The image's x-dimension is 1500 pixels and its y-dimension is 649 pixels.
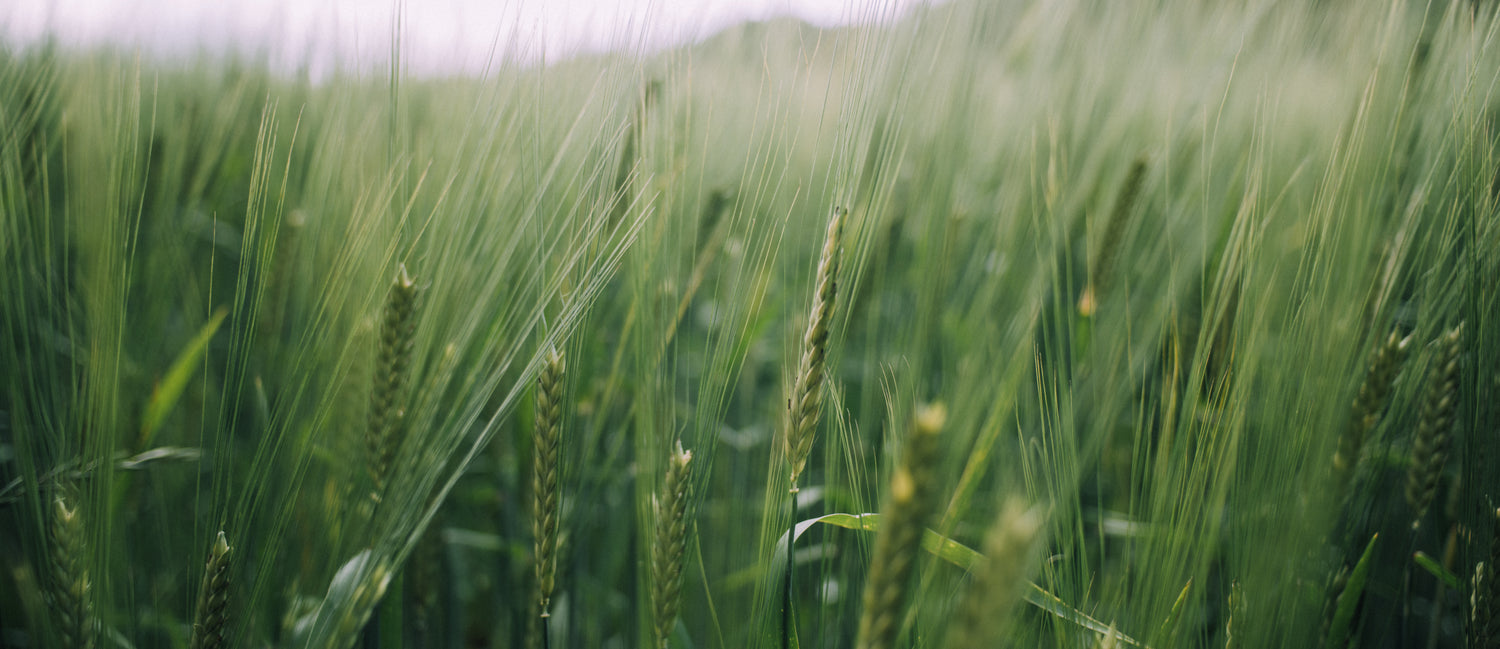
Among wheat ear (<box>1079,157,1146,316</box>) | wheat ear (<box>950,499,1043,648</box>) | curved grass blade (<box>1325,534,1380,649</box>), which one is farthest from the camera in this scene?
wheat ear (<box>1079,157,1146,316</box>)

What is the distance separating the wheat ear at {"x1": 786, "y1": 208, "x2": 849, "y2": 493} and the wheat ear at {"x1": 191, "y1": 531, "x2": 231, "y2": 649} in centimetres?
52

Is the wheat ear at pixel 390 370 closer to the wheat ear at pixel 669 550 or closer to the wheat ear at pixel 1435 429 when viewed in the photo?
the wheat ear at pixel 669 550

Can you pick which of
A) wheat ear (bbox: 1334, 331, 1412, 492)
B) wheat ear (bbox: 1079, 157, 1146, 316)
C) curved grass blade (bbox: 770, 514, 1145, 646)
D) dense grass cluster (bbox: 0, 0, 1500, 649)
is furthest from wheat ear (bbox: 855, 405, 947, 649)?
wheat ear (bbox: 1079, 157, 1146, 316)

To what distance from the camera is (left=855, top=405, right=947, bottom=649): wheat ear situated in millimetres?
325

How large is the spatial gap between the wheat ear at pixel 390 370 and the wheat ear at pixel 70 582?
0.85 feet

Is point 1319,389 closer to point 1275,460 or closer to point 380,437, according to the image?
point 1275,460

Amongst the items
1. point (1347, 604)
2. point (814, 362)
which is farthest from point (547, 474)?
point (1347, 604)

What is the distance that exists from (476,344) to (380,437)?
252 mm

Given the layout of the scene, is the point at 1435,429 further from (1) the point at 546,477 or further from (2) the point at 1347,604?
(1) the point at 546,477

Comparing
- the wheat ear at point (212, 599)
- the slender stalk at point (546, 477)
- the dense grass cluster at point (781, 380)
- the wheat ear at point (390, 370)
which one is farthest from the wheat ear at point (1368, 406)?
the wheat ear at point (212, 599)

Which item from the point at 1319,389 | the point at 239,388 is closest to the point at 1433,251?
the point at 1319,389

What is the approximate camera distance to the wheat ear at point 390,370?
0.67 m

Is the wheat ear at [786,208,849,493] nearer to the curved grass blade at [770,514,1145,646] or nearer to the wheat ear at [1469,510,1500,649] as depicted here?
the curved grass blade at [770,514,1145,646]

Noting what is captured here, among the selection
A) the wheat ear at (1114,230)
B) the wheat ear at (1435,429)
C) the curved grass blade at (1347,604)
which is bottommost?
the curved grass blade at (1347,604)
